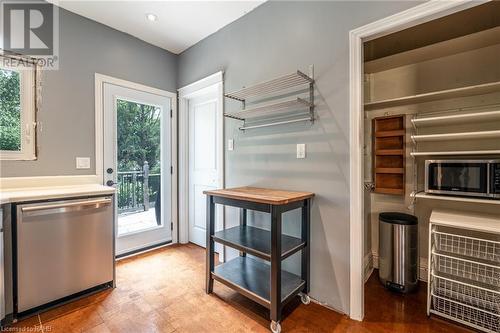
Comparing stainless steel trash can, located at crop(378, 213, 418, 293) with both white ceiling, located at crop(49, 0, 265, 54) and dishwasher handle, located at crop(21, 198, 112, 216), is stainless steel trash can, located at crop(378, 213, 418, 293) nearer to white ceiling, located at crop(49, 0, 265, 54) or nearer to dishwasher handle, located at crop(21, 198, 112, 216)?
white ceiling, located at crop(49, 0, 265, 54)

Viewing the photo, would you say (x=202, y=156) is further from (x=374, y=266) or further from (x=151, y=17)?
(x=374, y=266)

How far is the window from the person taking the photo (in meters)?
2.07

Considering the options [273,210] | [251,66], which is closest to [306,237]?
[273,210]

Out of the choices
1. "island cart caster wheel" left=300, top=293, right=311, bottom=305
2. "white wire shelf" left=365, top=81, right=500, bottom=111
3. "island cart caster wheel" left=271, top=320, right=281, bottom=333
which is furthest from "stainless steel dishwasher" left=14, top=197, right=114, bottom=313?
"white wire shelf" left=365, top=81, right=500, bottom=111

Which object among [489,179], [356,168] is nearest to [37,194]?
[356,168]

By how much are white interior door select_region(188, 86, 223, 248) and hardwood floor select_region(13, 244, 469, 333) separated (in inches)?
33.6

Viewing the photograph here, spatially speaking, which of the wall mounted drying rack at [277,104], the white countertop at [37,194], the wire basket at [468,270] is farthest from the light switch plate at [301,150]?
the white countertop at [37,194]

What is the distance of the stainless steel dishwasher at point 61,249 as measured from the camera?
168 cm

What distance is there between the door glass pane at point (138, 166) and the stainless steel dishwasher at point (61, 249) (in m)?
0.77

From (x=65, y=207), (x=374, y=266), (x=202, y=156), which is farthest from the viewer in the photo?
(x=202, y=156)

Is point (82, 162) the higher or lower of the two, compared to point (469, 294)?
higher

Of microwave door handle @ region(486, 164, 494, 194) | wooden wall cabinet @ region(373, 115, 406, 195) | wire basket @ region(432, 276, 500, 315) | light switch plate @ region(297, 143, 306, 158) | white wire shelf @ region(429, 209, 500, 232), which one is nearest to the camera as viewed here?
white wire shelf @ region(429, 209, 500, 232)

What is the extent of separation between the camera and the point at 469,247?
6.44ft

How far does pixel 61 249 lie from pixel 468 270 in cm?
330
